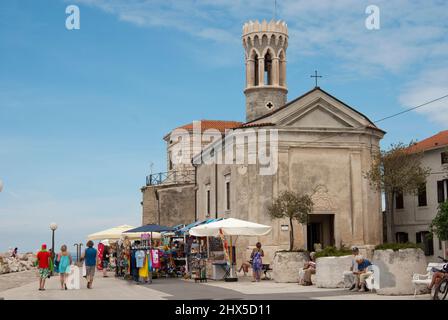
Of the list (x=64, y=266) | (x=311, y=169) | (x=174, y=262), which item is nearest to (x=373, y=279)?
(x=64, y=266)

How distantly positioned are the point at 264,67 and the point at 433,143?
39.2 ft

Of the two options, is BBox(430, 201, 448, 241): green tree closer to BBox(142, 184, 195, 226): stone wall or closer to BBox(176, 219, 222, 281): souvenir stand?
BBox(176, 219, 222, 281): souvenir stand

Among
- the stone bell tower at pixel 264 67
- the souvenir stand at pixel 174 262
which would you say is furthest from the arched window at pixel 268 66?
the souvenir stand at pixel 174 262

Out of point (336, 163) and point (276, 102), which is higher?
point (276, 102)

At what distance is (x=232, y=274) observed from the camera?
26828mm

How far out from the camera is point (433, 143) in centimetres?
4131

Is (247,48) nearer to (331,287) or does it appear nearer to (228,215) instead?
(228,215)

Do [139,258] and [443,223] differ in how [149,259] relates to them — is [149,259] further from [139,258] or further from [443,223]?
[443,223]

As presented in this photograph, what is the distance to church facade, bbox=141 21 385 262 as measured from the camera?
3494cm

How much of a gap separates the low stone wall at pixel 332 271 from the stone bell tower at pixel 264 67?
23.4 metres

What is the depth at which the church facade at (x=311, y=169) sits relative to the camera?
1375 inches

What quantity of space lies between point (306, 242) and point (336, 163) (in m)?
4.56

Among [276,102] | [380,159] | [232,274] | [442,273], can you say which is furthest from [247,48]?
[442,273]

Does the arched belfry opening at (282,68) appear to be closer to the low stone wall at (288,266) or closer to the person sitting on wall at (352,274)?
the low stone wall at (288,266)
